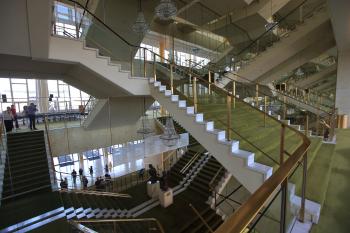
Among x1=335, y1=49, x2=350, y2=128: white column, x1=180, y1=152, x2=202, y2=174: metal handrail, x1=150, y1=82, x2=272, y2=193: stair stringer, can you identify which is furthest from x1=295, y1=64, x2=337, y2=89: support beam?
x1=150, y1=82, x2=272, y2=193: stair stringer

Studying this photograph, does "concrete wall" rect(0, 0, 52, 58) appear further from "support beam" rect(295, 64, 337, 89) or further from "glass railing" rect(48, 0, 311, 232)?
"support beam" rect(295, 64, 337, 89)

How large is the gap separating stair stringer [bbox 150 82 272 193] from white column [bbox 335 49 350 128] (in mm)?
→ 5929

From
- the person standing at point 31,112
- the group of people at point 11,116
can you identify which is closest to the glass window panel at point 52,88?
the group of people at point 11,116

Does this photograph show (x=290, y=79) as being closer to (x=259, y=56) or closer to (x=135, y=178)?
(x=259, y=56)

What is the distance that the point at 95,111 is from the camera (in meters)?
8.73

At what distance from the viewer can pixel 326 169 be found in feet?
12.0

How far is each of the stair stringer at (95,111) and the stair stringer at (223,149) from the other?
3578mm

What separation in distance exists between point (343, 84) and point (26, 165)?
11.6 m

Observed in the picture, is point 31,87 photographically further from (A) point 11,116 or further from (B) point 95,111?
(B) point 95,111

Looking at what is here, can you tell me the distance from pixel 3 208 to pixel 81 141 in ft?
12.4

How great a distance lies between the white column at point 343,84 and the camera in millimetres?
7420

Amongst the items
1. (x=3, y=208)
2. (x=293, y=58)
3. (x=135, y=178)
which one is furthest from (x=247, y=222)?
(x=135, y=178)

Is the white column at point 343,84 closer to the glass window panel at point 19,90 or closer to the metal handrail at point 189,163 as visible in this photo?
the metal handrail at point 189,163

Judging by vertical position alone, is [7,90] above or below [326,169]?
above
